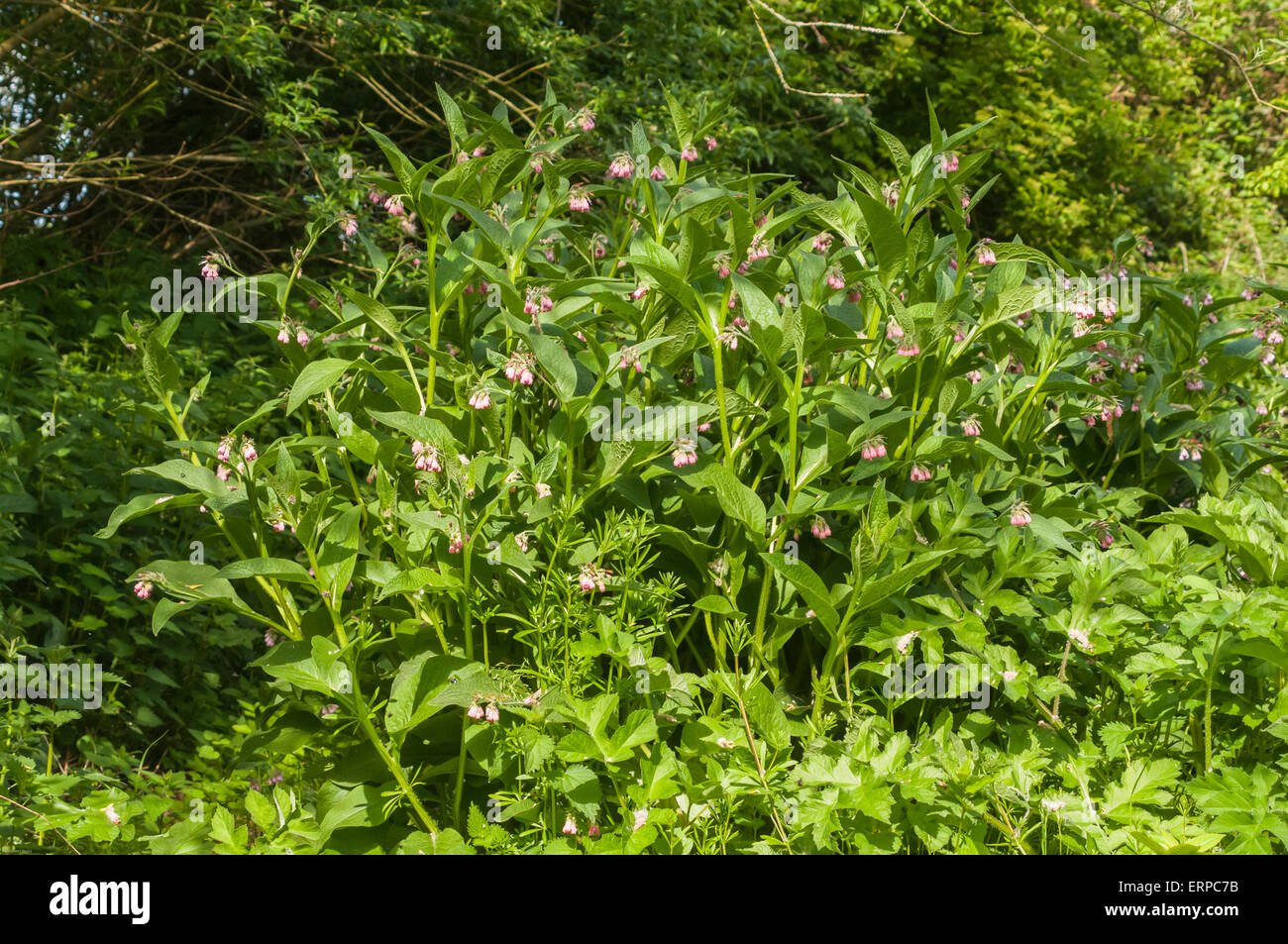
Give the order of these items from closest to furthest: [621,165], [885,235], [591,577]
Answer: [591,577]
[885,235]
[621,165]

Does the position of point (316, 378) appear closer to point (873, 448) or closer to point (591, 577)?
point (591, 577)

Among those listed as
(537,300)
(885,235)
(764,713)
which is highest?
(885,235)

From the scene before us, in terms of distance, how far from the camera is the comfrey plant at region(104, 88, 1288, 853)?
2.06m

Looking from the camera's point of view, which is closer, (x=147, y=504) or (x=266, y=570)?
(x=266, y=570)

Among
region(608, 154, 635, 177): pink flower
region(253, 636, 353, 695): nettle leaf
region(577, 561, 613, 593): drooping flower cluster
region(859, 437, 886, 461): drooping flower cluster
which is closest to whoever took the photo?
region(253, 636, 353, 695): nettle leaf

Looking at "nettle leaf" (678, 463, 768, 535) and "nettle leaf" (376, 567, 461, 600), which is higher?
"nettle leaf" (678, 463, 768, 535)

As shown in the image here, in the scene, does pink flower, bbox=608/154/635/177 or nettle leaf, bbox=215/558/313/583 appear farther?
pink flower, bbox=608/154/635/177

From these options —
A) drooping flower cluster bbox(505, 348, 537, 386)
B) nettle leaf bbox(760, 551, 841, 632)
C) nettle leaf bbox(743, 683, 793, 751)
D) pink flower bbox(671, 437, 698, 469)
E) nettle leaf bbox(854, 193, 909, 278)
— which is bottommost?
nettle leaf bbox(743, 683, 793, 751)

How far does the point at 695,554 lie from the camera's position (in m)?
2.27

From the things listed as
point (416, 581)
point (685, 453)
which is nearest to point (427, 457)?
point (416, 581)

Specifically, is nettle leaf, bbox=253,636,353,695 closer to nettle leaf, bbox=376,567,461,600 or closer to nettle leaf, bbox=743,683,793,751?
nettle leaf, bbox=376,567,461,600

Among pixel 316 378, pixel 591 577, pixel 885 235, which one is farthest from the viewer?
pixel 885 235

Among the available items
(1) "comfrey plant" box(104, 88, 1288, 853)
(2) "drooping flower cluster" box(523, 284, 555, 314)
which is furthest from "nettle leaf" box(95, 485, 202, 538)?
(2) "drooping flower cluster" box(523, 284, 555, 314)
